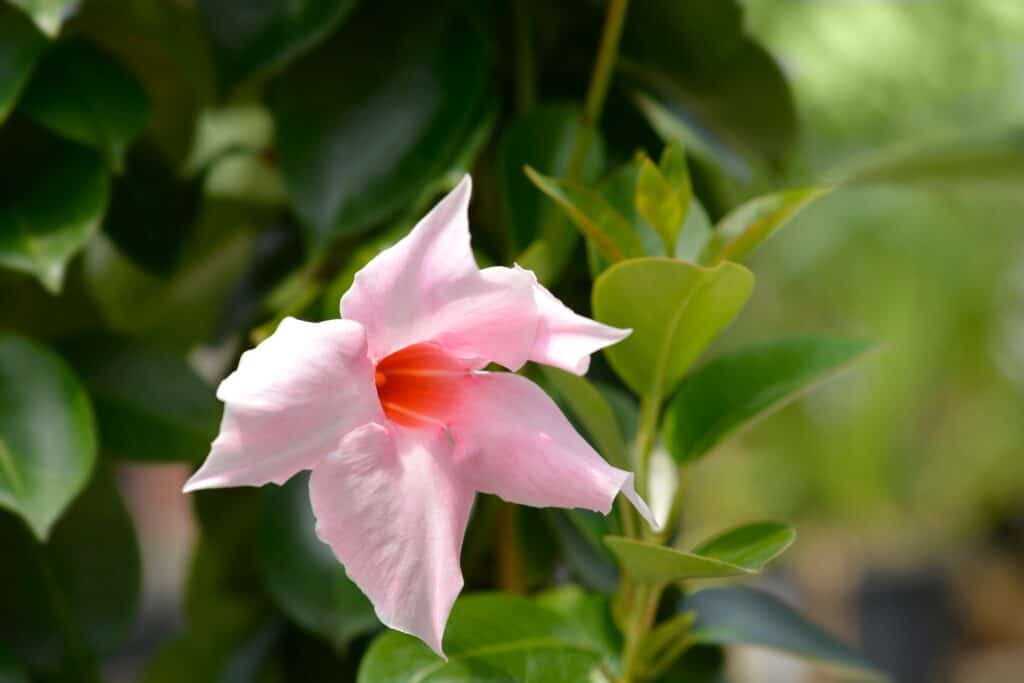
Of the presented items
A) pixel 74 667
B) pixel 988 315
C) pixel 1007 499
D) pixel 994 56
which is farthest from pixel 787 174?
pixel 1007 499

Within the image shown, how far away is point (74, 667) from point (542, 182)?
0.42 m

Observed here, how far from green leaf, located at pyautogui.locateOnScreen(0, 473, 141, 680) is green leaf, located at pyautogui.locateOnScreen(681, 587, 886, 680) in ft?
1.10

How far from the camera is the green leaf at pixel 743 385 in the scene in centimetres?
52

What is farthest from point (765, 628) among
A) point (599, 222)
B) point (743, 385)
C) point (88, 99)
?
point (88, 99)

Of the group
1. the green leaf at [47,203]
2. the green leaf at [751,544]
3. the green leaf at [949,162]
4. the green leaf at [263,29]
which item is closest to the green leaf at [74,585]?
the green leaf at [47,203]

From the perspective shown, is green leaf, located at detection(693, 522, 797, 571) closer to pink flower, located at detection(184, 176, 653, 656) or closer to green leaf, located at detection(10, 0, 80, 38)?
pink flower, located at detection(184, 176, 653, 656)

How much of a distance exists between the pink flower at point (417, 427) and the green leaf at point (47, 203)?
0.27 metres

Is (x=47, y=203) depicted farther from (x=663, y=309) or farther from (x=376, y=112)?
(x=663, y=309)

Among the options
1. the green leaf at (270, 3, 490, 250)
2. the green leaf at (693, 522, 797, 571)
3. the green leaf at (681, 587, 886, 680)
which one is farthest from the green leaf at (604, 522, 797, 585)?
the green leaf at (270, 3, 490, 250)

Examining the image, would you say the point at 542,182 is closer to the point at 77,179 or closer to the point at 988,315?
the point at 77,179

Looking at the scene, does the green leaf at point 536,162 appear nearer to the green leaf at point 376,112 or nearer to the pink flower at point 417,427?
the green leaf at point 376,112

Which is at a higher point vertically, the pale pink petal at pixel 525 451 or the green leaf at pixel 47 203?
the pale pink petal at pixel 525 451

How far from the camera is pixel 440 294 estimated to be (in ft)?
1.20

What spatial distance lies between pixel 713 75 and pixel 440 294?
384 mm
